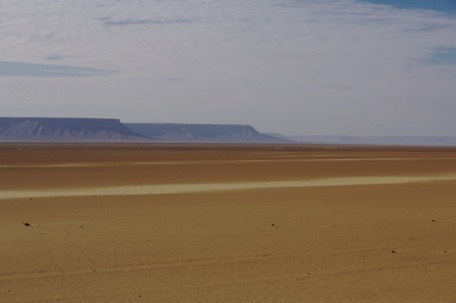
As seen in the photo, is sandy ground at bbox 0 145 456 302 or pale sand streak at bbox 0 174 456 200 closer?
sandy ground at bbox 0 145 456 302

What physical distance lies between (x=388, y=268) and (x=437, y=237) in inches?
138

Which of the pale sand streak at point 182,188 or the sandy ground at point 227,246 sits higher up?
the sandy ground at point 227,246

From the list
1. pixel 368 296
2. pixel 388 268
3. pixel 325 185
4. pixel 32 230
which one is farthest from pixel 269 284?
pixel 325 185

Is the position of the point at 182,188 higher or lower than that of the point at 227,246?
lower

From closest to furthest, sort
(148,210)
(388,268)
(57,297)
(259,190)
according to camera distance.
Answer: (57,297) → (388,268) → (148,210) → (259,190)

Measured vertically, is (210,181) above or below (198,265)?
below

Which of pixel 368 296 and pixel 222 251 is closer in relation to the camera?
pixel 368 296

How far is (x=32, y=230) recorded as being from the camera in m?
13.7

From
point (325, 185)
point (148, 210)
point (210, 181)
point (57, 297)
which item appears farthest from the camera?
point (210, 181)

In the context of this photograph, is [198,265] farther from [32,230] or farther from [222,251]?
[32,230]

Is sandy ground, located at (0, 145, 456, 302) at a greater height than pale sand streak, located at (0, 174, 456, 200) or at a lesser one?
greater

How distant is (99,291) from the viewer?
834 centimetres

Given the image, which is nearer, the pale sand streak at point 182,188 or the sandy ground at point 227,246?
the sandy ground at point 227,246

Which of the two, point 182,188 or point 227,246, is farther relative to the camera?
point 182,188
